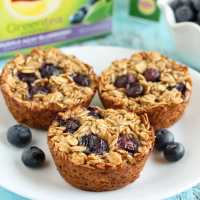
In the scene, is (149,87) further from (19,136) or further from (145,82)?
(19,136)

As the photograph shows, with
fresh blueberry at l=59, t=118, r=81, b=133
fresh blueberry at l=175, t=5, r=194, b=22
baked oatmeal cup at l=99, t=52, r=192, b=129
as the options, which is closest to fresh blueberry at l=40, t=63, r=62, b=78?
baked oatmeal cup at l=99, t=52, r=192, b=129

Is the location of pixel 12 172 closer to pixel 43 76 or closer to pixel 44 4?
pixel 43 76

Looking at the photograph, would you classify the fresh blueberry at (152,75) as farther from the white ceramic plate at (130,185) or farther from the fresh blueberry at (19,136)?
the fresh blueberry at (19,136)

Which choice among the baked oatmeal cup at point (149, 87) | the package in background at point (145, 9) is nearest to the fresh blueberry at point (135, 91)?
the baked oatmeal cup at point (149, 87)

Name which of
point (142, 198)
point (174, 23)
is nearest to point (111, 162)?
point (142, 198)

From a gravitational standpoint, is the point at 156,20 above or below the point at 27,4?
below
